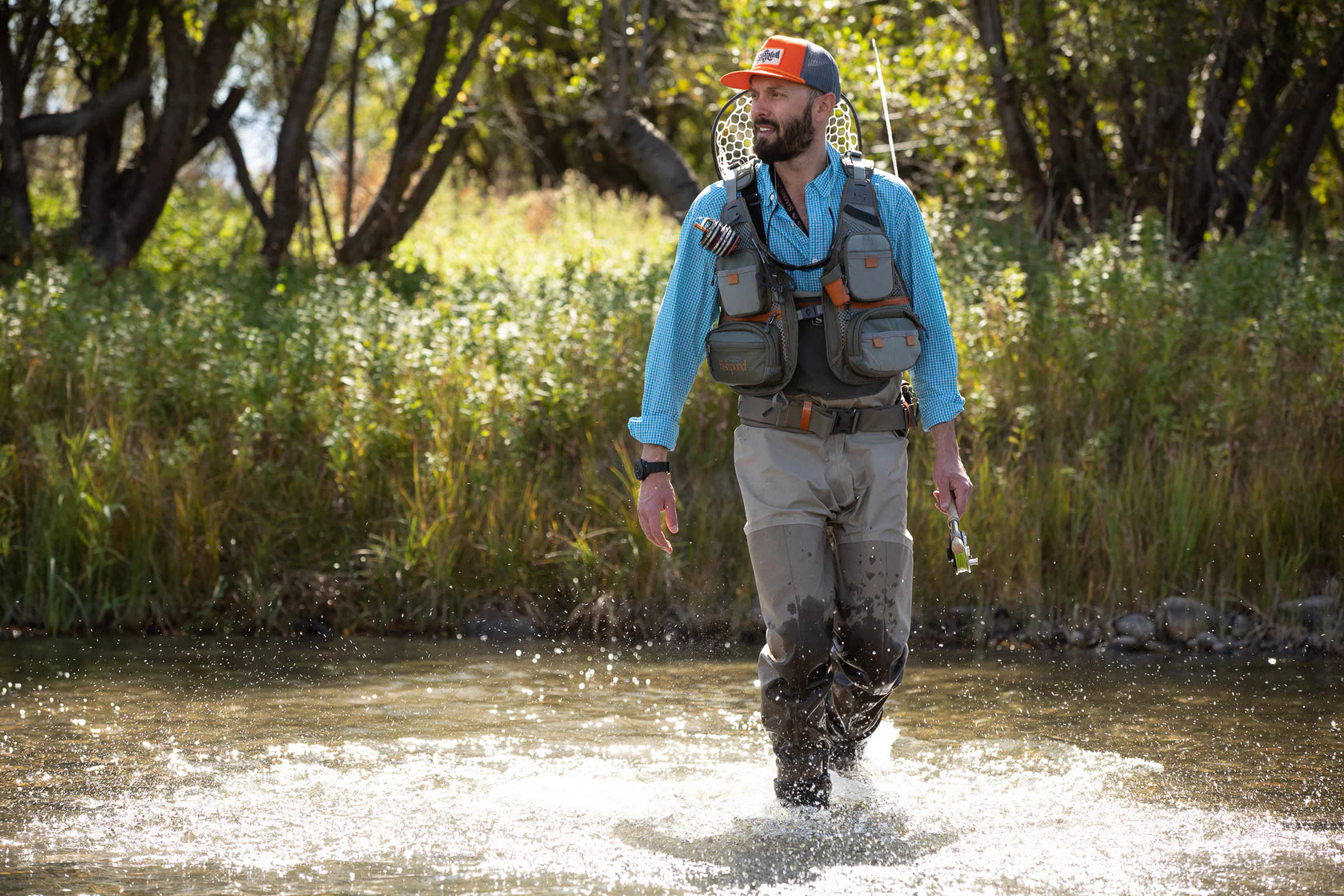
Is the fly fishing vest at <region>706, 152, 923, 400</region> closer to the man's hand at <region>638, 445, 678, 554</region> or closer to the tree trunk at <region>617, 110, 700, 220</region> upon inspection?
the man's hand at <region>638, 445, 678, 554</region>

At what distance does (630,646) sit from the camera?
24.2 feet

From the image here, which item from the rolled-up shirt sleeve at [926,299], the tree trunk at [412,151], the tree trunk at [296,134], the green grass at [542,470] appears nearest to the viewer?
the rolled-up shirt sleeve at [926,299]

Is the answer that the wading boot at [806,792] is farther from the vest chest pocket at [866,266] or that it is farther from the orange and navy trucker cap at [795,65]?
the orange and navy trucker cap at [795,65]

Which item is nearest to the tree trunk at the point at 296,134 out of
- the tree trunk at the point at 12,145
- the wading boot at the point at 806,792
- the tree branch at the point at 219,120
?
the tree branch at the point at 219,120

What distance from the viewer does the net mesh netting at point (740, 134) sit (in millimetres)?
4871

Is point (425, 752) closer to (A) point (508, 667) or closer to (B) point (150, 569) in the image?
(A) point (508, 667)

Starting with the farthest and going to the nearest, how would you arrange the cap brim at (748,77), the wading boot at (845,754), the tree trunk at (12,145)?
the tree trunk at (12,145) < the wading boot at (845,754) < the cap brim at (748,77)

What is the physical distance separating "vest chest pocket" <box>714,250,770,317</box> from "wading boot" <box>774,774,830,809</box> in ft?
4.70

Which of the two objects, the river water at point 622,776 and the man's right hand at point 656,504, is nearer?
the river water at point 622,776

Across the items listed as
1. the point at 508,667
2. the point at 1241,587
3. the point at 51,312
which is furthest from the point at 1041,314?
the point at 51,312

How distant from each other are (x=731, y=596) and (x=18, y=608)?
3.48 m

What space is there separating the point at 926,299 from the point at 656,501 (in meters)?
1.03

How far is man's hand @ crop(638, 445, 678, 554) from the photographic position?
14.9ft

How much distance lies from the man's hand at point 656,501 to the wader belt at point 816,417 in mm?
305
